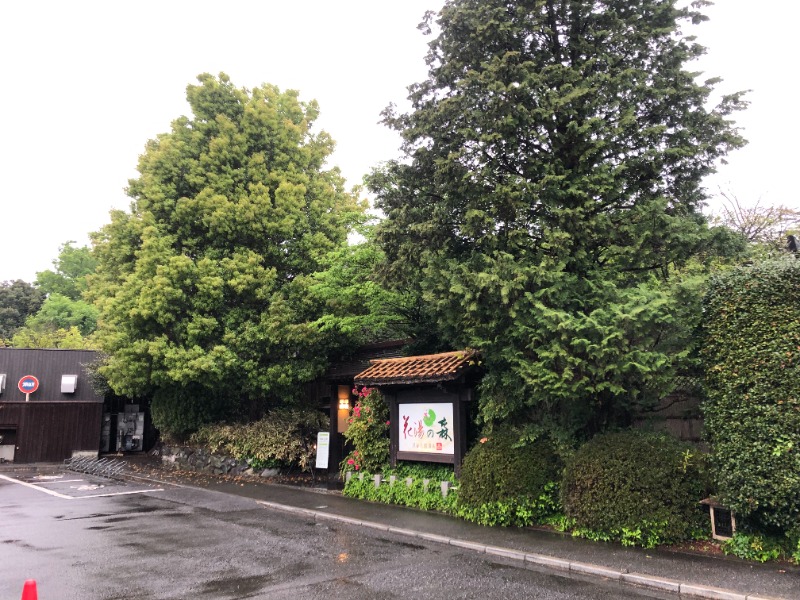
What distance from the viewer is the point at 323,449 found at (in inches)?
603

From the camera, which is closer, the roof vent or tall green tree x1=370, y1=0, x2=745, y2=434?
tall green tree x1=370, y1=0, x2=745, y2=434

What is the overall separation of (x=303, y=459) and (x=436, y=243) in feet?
31.2

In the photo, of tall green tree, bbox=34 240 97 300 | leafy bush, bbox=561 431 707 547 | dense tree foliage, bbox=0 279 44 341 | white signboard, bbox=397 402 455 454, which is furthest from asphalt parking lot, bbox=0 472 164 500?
tall green tree, bbox=34 240 97 300

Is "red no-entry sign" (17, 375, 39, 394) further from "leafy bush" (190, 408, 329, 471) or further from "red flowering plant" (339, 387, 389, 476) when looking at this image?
"red flowering plant" (339, 387, 389, 476)

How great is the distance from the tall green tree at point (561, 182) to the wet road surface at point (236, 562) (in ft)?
9.71

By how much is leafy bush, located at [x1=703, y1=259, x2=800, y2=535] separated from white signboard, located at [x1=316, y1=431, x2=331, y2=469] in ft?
32.7

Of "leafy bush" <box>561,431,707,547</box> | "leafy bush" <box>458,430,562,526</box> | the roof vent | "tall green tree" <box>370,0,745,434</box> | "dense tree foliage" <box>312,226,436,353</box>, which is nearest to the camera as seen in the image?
"leafy bush" <box>561,431,707,547</box>

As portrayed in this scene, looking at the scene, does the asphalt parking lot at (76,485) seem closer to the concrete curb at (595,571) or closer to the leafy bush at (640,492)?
the concrete curb at (595,571)

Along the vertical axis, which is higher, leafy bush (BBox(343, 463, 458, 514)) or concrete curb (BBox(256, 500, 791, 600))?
leafy bush (BBox(343, 463, 458, 514))

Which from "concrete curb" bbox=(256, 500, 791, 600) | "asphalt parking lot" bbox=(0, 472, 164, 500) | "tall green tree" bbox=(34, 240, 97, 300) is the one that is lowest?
"asphalt parking lot" bbox=(0, 472, 164, 500)

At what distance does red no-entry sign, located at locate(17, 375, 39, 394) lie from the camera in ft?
86.1

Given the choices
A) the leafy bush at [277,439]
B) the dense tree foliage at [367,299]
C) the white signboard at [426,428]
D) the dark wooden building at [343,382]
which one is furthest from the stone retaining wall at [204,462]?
the white signboard at [426,428]

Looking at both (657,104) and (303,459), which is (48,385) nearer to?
(303,459)

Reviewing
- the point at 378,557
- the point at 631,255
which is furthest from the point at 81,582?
the point at 631,255
